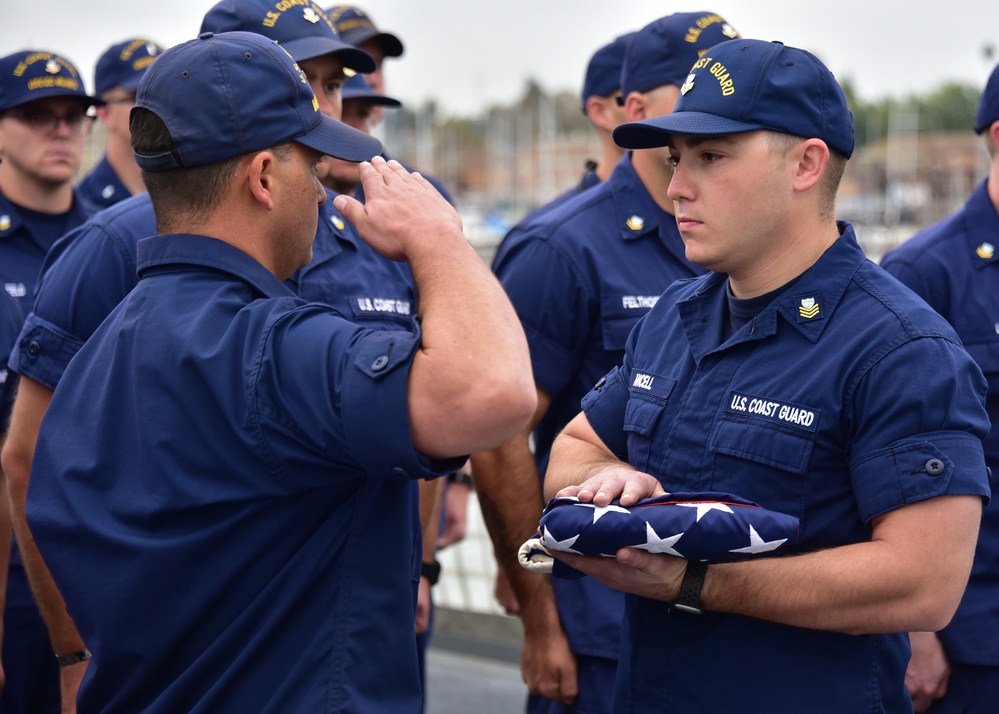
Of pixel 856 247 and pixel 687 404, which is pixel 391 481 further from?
pixel 856 247

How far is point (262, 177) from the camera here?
2270 millimetres

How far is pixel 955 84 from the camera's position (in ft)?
366

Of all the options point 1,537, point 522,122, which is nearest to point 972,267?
point 1,537

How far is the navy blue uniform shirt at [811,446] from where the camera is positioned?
226 centimetres

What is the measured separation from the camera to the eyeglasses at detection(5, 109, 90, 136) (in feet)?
15.4

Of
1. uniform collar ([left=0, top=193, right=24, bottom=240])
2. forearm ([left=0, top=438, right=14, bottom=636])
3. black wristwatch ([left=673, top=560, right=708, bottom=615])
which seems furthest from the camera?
uniform collar ([left=0, top=193, right=24, bottom=240])

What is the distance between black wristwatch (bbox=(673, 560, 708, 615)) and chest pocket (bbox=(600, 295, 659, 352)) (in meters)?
1.31

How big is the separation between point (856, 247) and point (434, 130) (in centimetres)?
10268

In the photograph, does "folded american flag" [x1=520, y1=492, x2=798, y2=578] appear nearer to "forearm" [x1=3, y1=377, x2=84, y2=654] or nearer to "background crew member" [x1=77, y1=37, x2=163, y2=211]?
"forearm" [x1=3, y1=377, x2=84, y2=654]

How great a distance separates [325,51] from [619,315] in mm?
1153

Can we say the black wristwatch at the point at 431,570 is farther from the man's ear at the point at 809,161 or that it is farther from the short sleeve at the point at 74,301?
the man's ear at the point at 809,161

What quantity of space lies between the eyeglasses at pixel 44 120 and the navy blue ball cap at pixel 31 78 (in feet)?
0.21

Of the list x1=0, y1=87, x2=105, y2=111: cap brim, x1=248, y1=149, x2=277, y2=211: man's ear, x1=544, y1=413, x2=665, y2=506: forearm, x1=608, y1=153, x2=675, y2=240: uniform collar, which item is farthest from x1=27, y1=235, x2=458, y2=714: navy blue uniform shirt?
x1=0, y1=87, x2=105, y2=111: cap brim

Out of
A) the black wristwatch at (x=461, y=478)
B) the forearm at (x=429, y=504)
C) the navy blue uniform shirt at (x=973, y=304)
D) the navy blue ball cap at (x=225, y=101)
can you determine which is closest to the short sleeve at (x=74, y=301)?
the navy blue ball cap at (x=225, y=101)
